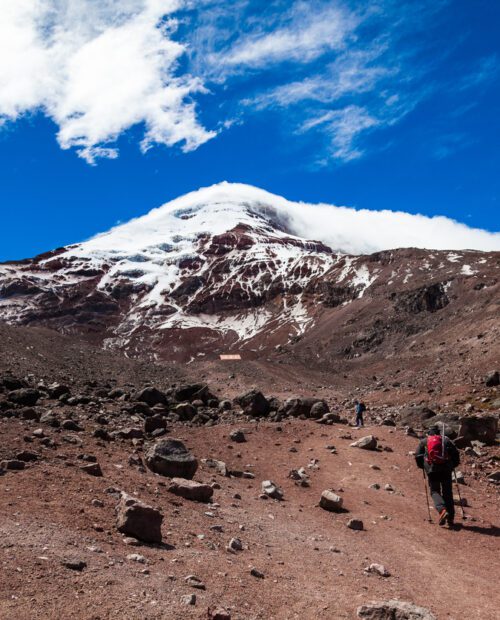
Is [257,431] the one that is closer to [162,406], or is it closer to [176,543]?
[162,406]

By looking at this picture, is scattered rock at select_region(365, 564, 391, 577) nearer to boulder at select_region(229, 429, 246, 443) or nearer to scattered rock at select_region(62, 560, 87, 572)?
scattered rock at select_region(62, 560, 87, 572)

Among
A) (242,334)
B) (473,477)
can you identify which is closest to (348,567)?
(473,477)

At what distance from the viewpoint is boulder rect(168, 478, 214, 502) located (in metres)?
12.7

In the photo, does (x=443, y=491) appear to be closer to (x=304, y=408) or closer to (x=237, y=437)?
(x=237, y=437)

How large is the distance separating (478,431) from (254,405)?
1168 cm

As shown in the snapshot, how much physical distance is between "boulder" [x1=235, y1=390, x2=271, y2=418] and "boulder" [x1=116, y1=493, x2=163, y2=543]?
18843 mm

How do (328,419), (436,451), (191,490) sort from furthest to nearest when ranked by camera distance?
(328,419) < (436,451) < (191,490)

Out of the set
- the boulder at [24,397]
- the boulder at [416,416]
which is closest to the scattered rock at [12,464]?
the boulder at [24,397]

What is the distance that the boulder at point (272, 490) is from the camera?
15.1 m

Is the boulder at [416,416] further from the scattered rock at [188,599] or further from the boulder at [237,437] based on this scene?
the scattered rock at [188,599]

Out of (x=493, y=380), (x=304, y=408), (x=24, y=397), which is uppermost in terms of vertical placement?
(x=493, y=380)

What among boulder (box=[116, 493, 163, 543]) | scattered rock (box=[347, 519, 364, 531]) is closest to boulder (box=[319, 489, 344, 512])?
scattered rock (box=[347, 519, 364, 531])

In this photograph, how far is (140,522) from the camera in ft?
30.5

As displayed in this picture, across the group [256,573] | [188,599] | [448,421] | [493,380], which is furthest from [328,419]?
[188,599]
